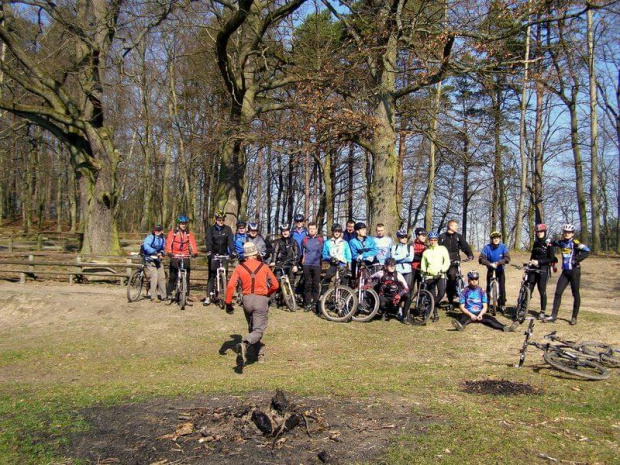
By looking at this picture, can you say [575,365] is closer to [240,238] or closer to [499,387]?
[499,387]

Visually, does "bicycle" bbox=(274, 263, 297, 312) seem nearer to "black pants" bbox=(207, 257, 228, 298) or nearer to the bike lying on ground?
Answer: "black pants" bbox=(207, 257, 228, 298)

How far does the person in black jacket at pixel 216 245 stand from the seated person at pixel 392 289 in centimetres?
354

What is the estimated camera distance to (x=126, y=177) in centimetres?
4209

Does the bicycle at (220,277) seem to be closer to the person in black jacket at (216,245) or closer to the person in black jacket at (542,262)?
the person in black jacket at (216,245)

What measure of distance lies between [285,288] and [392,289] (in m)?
2.45

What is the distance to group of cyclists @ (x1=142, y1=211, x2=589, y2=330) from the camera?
35.2 feet

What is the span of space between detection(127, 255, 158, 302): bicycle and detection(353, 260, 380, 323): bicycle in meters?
4.99

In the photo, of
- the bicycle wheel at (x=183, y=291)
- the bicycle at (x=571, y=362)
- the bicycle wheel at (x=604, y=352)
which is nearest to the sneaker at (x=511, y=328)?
the bicycle wheel at (x=604, y=352)

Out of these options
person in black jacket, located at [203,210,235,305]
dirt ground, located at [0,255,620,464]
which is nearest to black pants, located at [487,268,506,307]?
person in black jacket, located at [203,210,235,305]

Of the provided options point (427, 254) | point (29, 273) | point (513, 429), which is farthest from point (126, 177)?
point (513, 429)

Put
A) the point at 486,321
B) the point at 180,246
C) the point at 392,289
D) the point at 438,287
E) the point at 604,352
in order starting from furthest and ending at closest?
the point at 180,246 < the point at 438,287 < the point at 392,289 < the point at 486,321 < the point at 604,352

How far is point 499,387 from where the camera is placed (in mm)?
6477

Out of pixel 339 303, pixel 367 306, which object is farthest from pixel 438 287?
pixel 339 303

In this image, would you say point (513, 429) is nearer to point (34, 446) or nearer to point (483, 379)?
point (483, 379)
